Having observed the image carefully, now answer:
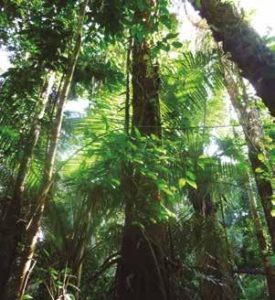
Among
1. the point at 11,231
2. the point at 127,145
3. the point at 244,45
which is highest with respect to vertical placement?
the point at 244,45

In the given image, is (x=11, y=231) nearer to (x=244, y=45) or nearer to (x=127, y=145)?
(x=127, y=145)

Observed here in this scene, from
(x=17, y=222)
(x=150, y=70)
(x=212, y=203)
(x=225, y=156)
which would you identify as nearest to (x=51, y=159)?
(x=17, y=222)

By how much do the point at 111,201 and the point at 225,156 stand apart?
2337 millimetres

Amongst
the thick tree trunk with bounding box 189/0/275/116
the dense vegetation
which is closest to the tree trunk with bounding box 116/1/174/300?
the dense vegetation

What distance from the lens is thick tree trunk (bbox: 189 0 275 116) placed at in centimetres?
283

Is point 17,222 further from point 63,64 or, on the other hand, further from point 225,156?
point 225,156

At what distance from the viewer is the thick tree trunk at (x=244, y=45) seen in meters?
2.83

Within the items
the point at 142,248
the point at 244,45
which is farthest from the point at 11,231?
the point at 244,45

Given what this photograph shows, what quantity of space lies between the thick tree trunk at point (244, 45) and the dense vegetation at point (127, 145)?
1cm

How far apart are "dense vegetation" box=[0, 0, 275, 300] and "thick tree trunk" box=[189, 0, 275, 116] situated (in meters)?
0.01

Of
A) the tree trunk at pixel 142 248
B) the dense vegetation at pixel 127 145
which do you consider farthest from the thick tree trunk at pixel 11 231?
the tree trunk at pixel 142 248

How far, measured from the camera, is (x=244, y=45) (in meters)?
3.17

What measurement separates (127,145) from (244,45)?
4.64 feet

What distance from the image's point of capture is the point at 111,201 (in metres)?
5.08
